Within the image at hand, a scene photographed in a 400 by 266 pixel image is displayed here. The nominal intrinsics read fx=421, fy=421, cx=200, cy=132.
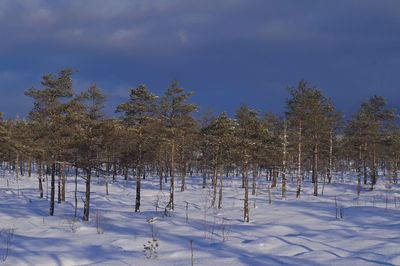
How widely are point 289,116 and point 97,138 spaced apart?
67.1 feet

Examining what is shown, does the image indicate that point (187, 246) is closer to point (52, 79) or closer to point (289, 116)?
point (52, 79)

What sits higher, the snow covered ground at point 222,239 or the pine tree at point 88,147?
the pine tree at point 88,147

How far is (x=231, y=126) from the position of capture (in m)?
32.4

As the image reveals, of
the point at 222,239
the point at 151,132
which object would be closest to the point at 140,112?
the point at 151,132

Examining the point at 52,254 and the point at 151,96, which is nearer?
the point at 52,254

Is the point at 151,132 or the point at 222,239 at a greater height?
the point at 151,132

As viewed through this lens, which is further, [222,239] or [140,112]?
[140,112]

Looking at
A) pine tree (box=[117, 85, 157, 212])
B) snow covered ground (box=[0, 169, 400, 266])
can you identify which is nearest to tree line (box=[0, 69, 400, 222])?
pine tree (box=[117, 85, 157, 212])

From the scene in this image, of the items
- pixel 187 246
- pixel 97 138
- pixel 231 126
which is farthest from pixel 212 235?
pixel 231 126

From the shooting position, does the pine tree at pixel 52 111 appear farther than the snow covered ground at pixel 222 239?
Yes

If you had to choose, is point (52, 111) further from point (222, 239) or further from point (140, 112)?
point (222, 239)

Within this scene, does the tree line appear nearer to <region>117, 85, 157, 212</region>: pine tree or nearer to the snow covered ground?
<region>117, 85, 157, 212</region>: pine tree

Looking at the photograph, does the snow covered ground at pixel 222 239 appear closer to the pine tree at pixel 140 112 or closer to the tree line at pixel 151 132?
the tree line at pixel 151 132

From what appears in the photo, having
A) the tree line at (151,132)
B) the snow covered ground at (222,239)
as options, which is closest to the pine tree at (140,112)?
the tree line at (151,132)
